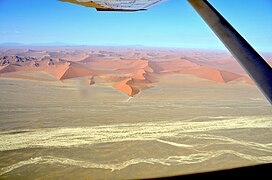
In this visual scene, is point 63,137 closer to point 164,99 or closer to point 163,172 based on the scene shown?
point 163,172

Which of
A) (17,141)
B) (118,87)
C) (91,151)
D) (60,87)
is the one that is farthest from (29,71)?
(91,151)

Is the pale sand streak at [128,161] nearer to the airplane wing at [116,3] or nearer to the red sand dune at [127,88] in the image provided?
the airplane wing at [116,3]

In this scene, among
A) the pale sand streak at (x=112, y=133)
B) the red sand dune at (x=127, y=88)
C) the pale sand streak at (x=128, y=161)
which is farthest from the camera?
the red sand dune at (x=127, y=88)

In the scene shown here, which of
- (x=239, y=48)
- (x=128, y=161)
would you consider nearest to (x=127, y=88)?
(x=128, y=161)

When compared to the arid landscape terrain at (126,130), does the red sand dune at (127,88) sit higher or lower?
higher

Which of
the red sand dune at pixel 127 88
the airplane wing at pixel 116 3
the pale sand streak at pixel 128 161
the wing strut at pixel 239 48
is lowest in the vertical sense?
the pale sand streak at pixel 128 161

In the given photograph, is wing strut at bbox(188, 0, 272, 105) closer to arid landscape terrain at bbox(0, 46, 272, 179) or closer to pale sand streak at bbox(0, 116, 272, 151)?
arid landscape terrain at bbox(0, 46, 272, 179)

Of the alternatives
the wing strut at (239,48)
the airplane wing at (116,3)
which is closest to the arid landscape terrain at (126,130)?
the airplane wing at (116,3)
